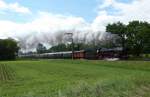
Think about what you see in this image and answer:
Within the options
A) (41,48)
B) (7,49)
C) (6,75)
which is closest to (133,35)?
(7,49)

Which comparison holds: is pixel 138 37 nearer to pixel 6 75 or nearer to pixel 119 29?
pixel 119 29

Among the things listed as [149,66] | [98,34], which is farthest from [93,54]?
[98,34]

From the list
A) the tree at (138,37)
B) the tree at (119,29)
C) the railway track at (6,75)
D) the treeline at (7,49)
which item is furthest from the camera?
the treeline at (7,49)

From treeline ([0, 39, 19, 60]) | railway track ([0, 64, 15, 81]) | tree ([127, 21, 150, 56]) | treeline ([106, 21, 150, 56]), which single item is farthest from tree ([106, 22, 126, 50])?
railway track ([0, 64, 15, 81])

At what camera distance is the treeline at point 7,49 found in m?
117

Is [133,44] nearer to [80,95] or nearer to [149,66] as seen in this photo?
[149,66]

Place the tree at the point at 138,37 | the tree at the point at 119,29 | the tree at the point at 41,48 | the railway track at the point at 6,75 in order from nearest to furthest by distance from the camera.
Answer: the railway track at the point at 6,75
the tree at the point at 138,37
the tree at the point at 119,29
the tree at the point at 41,48

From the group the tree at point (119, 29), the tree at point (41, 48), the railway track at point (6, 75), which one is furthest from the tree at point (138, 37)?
the tree at point (41, 48)

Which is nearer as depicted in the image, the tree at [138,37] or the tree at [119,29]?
the tree at [138,37]

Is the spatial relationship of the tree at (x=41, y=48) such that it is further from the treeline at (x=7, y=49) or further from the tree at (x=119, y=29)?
the tree at (x=119, y=29)

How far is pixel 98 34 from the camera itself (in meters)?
139

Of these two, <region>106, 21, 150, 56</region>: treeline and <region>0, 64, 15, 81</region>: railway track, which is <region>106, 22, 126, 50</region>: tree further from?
<region>0, 64, 15, 81</region>: railway track

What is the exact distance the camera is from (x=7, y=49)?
4665 inches

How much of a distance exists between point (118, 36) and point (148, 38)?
1560cm
